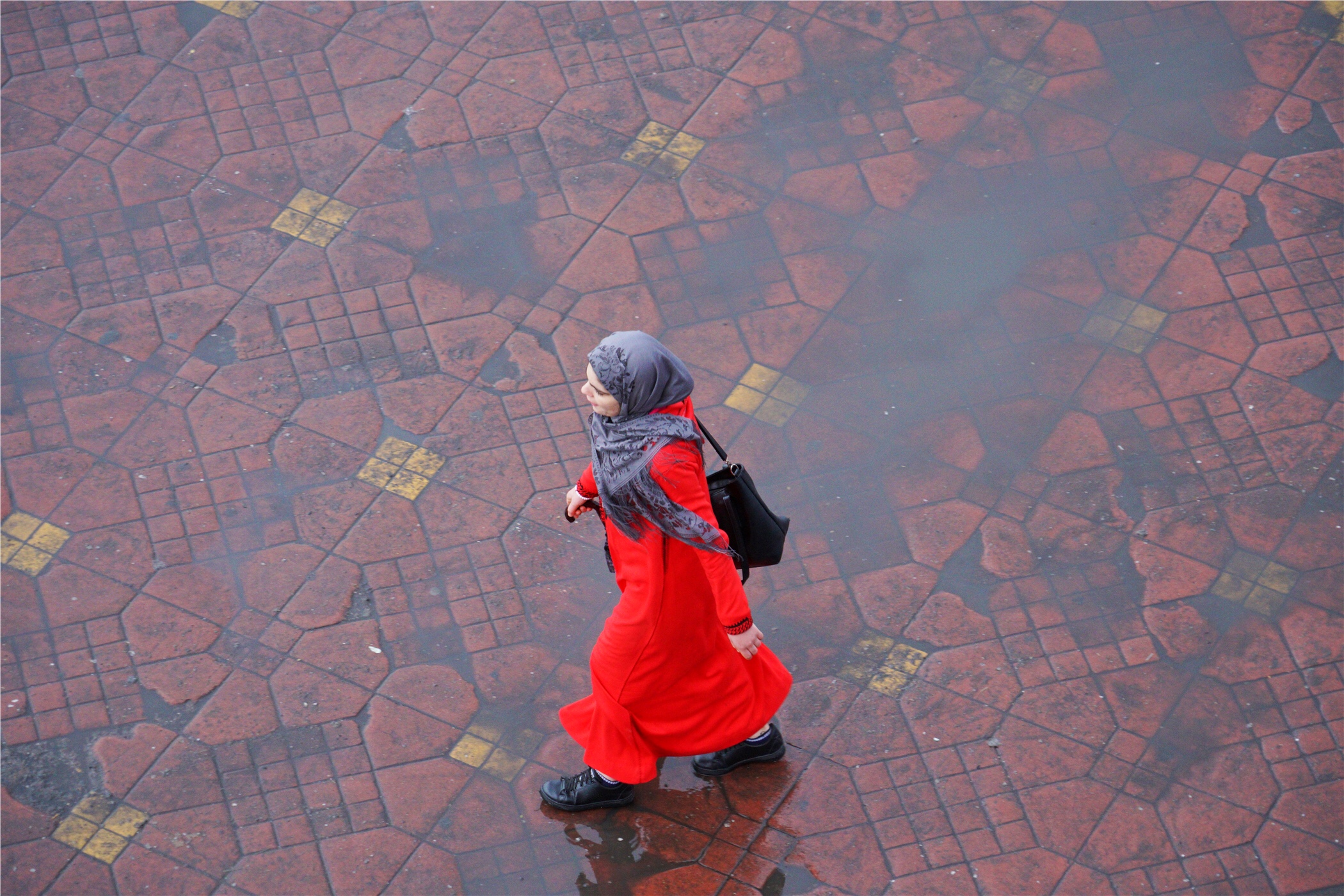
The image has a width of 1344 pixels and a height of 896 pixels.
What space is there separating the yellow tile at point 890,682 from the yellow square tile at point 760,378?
142 centimetres

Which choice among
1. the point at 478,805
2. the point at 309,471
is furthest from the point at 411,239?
the point at 478,805

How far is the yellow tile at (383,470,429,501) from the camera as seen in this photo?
218 inches

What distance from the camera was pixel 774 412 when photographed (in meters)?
5.76

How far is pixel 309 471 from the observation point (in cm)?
560

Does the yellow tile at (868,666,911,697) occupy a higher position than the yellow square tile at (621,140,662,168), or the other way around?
the yellow square tile at (621,140,662,168)

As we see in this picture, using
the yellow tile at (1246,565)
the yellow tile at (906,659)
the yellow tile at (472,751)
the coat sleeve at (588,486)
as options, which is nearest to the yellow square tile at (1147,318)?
the yellow tile at (1246,565)

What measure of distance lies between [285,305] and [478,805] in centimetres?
259

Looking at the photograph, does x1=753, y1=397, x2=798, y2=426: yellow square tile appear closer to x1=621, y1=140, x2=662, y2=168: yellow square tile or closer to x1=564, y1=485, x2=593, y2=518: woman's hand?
x1=621, y1=140, x2=662, y2=168: yellow square tile

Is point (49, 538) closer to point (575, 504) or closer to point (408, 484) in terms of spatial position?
point (408, 484)

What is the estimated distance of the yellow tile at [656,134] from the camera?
6.63 metres

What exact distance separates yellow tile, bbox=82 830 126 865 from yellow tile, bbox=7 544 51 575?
3.98 ft

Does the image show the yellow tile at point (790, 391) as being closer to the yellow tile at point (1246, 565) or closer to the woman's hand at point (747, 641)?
the yellow tile at point (1246, 565)

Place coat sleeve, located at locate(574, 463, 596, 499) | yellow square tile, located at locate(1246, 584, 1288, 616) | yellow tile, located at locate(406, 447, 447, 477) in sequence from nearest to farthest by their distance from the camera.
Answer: coat sleeve, located at locate(574, 463, 596, 499) < yellow square tile, located at locate(1246, 584, 1288, 616) < yellow tile, located at locate(406, 447, 447, 477)

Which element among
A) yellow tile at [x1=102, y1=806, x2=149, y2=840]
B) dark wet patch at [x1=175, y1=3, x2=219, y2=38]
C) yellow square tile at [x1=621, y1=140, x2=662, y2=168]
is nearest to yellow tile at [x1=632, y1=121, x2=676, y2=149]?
yellow square tile at [x1=621, y1=140, x2=662, y2=168]
